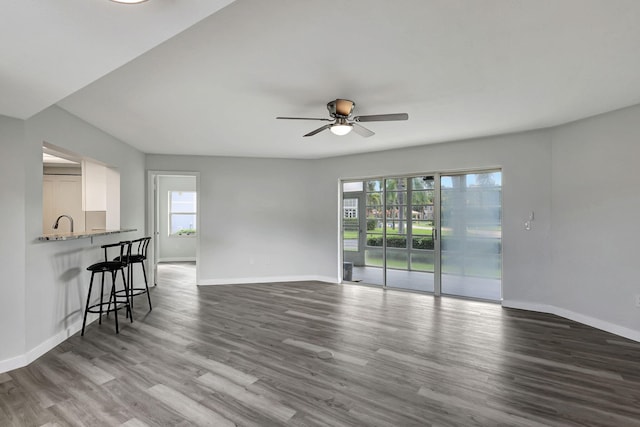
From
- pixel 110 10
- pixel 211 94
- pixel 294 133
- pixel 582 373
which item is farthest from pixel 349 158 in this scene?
pixel 110 10

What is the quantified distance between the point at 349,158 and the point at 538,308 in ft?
12.4

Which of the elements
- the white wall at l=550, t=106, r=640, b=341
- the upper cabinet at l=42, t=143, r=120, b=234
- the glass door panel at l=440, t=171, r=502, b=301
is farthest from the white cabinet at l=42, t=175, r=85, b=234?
the white wall at l=550, t=106, r=640, b=341

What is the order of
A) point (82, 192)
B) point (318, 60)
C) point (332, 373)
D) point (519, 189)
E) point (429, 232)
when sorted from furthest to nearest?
1. point (429, 232)
2. point (82, 192)
3. point (519, 189)
4. point (332, 373)
5. point (318, 60)

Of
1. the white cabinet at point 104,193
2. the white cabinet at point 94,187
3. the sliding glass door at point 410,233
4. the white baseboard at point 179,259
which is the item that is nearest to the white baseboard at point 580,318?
the sliding glass door at point 410,233

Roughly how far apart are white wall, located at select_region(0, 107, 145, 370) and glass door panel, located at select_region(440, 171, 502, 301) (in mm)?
5076

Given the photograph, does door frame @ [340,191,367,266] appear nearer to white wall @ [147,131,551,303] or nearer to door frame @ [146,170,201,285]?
white wall @ [147,131,551,303]

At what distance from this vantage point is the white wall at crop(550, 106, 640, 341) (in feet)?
10.9

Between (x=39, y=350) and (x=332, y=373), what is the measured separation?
2.78 metres

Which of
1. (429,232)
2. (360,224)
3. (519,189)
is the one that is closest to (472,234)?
(429,232)

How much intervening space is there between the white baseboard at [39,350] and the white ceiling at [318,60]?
6.93 ft

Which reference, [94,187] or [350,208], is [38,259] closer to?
[94,187]

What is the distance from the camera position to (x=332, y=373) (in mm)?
2555

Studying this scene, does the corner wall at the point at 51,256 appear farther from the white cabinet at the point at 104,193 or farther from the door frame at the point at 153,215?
the door frame at the point at 153,215

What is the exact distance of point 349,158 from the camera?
5.78 m
